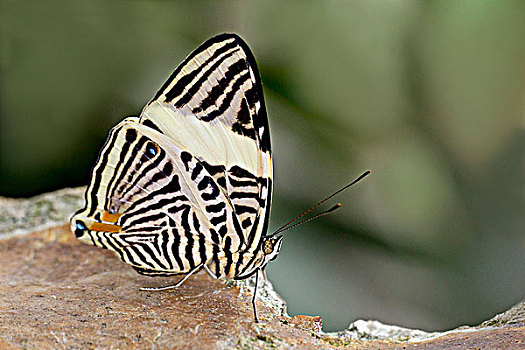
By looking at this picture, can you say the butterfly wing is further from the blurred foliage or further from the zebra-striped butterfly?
the blurred foliage

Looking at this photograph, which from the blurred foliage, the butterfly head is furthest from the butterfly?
the blurred foliage

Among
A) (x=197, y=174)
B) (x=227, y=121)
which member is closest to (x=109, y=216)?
(x=197, y=174)

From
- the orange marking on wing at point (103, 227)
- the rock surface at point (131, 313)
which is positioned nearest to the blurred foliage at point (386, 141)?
the rock surface at point (131, 313)

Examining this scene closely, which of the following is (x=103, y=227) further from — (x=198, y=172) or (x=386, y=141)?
(x=386, y=141)

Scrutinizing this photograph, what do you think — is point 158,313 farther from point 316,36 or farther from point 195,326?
point 316,36

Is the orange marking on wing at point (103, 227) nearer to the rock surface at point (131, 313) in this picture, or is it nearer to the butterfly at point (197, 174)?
the butterfly at point (197, 174)

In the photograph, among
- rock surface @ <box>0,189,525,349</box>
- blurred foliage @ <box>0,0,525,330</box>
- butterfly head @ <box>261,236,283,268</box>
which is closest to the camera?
rock surface @ <box>0,189,525,349</box>
